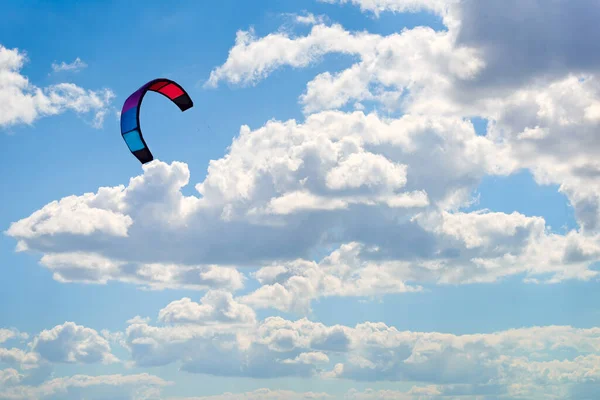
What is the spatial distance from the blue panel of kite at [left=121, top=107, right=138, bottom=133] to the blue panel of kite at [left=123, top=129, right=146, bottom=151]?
1.50 feet

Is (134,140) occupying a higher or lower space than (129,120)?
lower

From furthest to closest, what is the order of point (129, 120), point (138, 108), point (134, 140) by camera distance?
1. point (138, 108)
2. point (129, 120)
3. point (134, 140)

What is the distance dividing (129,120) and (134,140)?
7.35ft

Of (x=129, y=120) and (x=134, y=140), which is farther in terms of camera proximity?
(x=129, y=120)

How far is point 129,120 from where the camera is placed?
7081cm

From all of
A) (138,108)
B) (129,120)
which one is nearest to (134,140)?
(129,120)

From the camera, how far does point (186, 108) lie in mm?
79438

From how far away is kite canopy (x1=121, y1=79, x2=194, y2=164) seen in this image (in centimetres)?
6900

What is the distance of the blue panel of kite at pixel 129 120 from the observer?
230 ft

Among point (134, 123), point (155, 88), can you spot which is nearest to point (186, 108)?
point (155, 88)

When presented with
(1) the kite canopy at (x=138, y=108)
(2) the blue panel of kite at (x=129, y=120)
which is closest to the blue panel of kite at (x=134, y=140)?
(1) the kite canopy at (x=138, y=108)

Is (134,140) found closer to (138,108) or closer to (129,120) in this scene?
(129,120)

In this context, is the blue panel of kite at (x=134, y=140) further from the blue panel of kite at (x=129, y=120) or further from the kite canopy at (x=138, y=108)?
the blue panel of kite at (x=129, y=120)

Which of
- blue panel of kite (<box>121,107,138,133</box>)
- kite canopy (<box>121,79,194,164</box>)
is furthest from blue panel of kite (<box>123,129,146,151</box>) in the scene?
blue panel of kite (<box>121,107,138,133</box>)
